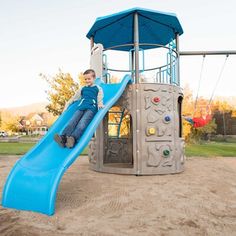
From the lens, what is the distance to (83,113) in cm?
548

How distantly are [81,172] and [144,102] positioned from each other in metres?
2.47

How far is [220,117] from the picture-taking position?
43.0 metres

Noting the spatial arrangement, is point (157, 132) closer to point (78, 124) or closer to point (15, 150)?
point (78, 124)

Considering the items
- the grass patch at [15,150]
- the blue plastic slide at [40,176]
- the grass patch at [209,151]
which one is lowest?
the grass patch at [209,151]

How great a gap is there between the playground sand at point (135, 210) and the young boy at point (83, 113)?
961mm

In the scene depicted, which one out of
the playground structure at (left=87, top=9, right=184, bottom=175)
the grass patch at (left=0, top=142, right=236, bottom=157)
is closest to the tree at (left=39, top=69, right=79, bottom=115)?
the grass patch at (left=0, top=142, right=236, bottom=157)

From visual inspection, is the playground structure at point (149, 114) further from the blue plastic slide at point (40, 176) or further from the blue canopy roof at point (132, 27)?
the blue plastic slide at point (40, 176)

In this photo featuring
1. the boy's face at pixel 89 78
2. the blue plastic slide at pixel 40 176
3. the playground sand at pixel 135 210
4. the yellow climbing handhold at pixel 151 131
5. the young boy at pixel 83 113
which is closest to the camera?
the playground sand at pixel 135 210

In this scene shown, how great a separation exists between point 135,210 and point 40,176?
148 cm

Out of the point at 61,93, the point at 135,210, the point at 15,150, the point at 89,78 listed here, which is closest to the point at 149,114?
the point at 89,78

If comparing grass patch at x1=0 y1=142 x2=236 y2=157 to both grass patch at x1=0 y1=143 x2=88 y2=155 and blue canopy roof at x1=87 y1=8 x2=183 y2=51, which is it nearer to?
grass patch at x1=0 y1=143 x2=88 y2=155

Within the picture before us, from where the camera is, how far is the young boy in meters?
4.85

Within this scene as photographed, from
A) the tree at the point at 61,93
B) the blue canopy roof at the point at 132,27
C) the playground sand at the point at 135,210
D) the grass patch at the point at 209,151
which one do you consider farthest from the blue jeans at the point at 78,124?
the tree at the point at 61,93

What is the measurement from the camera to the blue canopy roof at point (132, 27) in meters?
7.20
